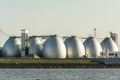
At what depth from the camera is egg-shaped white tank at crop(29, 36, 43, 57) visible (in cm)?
16300

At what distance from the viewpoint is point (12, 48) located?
6545 inches

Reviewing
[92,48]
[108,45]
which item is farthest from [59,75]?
[108,45]

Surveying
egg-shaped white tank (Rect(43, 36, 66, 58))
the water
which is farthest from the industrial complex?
the water

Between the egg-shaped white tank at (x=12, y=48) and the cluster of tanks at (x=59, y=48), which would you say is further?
the egg-shaped white tank at (x=12, y=48)

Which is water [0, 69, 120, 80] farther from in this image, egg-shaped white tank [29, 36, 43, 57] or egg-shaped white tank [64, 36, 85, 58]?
egg-shaped white tank [29, 36, 43, 57]

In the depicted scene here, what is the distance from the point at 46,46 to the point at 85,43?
57.8ft

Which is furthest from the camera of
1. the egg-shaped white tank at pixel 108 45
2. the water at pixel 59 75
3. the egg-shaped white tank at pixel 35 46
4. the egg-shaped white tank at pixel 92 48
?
the egg-shaped white tank at pixel 108 45

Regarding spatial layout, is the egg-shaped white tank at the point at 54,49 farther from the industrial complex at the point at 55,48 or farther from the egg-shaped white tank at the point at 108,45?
the egg-shaped white tank at the point at 108,45

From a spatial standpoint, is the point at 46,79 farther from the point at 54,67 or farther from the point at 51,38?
the point at 51,38

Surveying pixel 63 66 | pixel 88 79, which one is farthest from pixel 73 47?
pixel 88 79

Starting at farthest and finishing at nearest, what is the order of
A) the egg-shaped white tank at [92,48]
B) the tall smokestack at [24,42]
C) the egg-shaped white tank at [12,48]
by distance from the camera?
the egg-shaped white tank at [92,48] < the egg-shaped white tank at [12,48] < the tall smokestack at [24,42]

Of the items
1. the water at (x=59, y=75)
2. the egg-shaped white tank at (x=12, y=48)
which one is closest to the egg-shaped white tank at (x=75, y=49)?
the egg-shaped white tank at (x=12, y=48)

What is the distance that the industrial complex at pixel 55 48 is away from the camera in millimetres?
157875

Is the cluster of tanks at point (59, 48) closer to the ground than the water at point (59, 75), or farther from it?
farther from it
